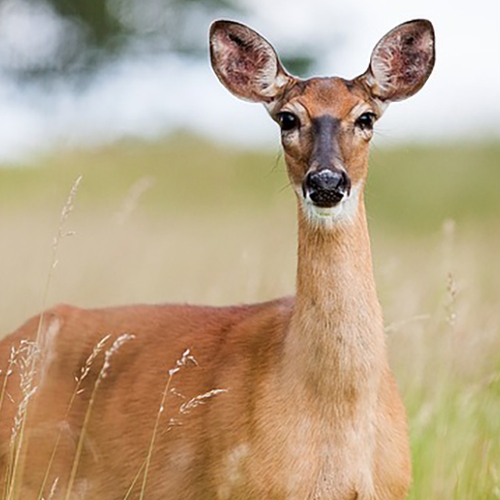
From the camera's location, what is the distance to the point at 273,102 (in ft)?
19.0

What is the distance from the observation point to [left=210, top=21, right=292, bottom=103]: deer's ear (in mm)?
5801

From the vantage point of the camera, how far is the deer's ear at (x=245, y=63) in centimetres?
580

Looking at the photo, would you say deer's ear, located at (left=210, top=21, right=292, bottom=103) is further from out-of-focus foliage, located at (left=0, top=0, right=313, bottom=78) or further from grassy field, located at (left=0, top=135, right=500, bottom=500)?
out-of-focus foliage, located at (left=0, top=0, right=313, bottom=78)

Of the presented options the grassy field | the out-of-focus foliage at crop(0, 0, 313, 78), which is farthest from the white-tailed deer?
the out-of-focus foliage at crop(0, 0, 313, 78)

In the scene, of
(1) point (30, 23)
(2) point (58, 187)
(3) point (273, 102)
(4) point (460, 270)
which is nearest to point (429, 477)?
(3) point (273, 102)

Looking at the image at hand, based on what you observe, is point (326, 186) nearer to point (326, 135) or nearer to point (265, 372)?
point (326, 135)

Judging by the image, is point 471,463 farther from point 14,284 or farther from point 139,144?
point 139,144

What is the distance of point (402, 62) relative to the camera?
5.87 metres

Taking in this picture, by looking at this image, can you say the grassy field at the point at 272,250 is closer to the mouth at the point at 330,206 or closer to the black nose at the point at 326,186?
the mouth at the point at 330,206

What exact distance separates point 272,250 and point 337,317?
20.3 feet

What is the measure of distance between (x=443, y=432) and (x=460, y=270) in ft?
21.4

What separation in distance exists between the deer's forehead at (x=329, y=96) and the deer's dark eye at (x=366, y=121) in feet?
0.16

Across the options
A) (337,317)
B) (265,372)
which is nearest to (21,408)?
(265,372)

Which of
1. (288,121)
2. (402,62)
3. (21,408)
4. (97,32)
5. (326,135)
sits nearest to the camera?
(21,408)
